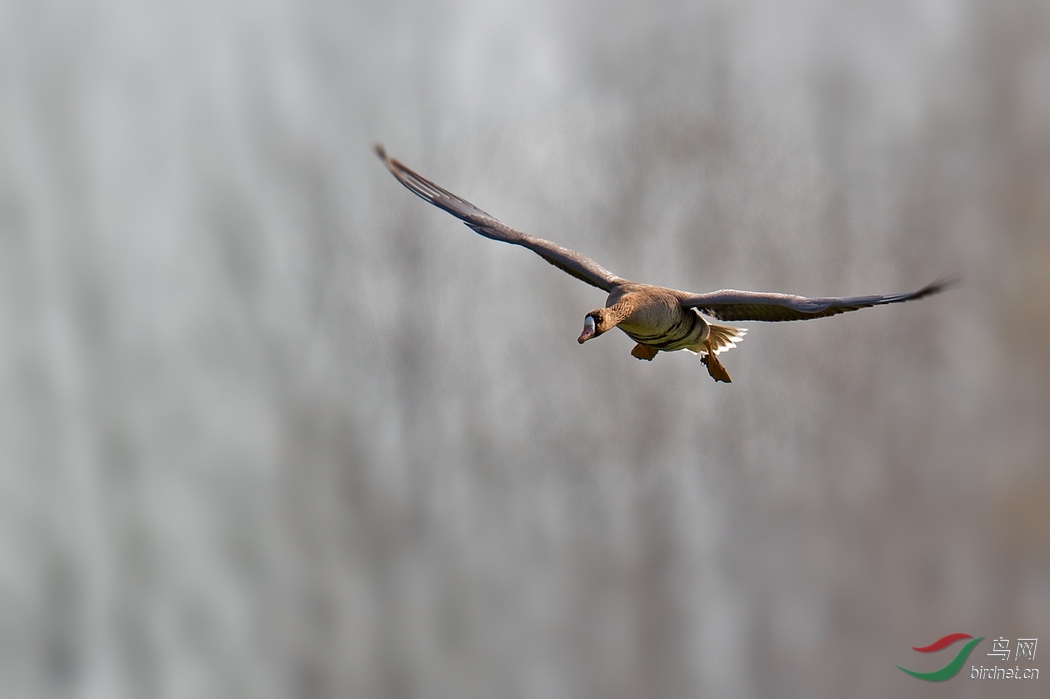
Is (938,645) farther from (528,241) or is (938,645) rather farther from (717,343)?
(528,241)

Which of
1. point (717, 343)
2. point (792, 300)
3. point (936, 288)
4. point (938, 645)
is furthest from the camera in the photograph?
point (938, 645)

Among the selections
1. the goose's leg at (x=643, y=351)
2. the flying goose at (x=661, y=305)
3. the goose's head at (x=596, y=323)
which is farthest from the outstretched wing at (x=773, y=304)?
the goose's head at (x=596, y=323)

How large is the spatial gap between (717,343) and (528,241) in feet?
12.2

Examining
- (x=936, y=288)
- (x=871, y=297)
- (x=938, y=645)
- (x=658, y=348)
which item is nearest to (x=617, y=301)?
(x=658, y=348)

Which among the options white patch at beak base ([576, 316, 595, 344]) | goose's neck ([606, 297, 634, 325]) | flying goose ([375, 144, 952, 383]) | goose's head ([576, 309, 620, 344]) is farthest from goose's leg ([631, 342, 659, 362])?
white patch at beak base ([576, 316, 595, 344])

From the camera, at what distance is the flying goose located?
1073 cm

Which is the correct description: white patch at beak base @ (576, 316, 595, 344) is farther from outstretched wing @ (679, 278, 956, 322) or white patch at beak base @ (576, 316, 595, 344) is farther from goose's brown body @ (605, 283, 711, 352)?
outstretched wing @ (679, 278, 956, 322)

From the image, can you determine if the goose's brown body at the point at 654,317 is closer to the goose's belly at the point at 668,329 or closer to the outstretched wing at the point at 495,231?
the goose's belly at the point at 668,329

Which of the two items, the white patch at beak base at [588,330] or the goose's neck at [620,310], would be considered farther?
the goose's neck at [620,310]

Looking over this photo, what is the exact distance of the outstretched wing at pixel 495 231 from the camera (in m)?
13.5

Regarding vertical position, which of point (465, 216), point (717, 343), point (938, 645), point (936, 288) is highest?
point (938, 645)

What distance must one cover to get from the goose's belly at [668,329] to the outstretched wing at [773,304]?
334mm

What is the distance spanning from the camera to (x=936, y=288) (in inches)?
340

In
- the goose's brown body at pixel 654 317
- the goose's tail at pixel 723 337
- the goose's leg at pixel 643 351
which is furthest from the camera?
the goose's tail at pixel 723 337
